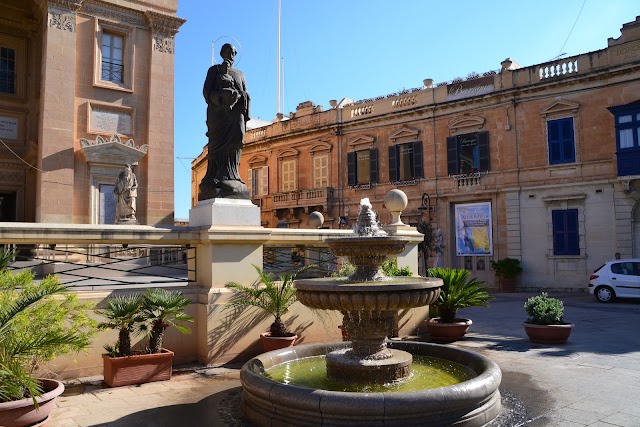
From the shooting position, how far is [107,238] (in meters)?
7.13

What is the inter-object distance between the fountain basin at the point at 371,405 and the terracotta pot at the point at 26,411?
1.79 m

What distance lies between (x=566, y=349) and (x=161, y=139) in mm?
14764

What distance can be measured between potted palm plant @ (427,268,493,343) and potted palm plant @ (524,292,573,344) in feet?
3.04

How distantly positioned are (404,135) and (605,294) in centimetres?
1352

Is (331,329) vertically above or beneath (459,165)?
beneath

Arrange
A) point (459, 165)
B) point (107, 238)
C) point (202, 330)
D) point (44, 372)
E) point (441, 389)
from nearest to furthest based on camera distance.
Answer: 1. point (441, 389)
2. point (44, 372)
3. point (107, 238)
4. point (202, 330)
5. point (459, 165)

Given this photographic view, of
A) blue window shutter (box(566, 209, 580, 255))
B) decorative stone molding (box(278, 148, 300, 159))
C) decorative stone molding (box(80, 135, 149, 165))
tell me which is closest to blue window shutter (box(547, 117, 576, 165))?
blue window shutter (box(566, 209, 580, 255))

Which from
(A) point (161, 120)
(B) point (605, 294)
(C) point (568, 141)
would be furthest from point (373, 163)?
(B) point (605, 294)

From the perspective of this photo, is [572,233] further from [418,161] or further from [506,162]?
[418,161]

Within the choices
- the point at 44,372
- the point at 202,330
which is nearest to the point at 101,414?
the point at 44,372

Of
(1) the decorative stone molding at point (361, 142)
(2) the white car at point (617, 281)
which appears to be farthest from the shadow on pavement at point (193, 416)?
(1) the decorative stone molding at point (361, 142)

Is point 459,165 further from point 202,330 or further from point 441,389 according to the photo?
point 441,389

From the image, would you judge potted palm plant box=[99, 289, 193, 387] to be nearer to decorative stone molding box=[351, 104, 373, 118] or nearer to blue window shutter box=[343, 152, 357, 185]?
blue window shutter box=[343, 152, 357, 185]

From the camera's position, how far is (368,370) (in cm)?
575
